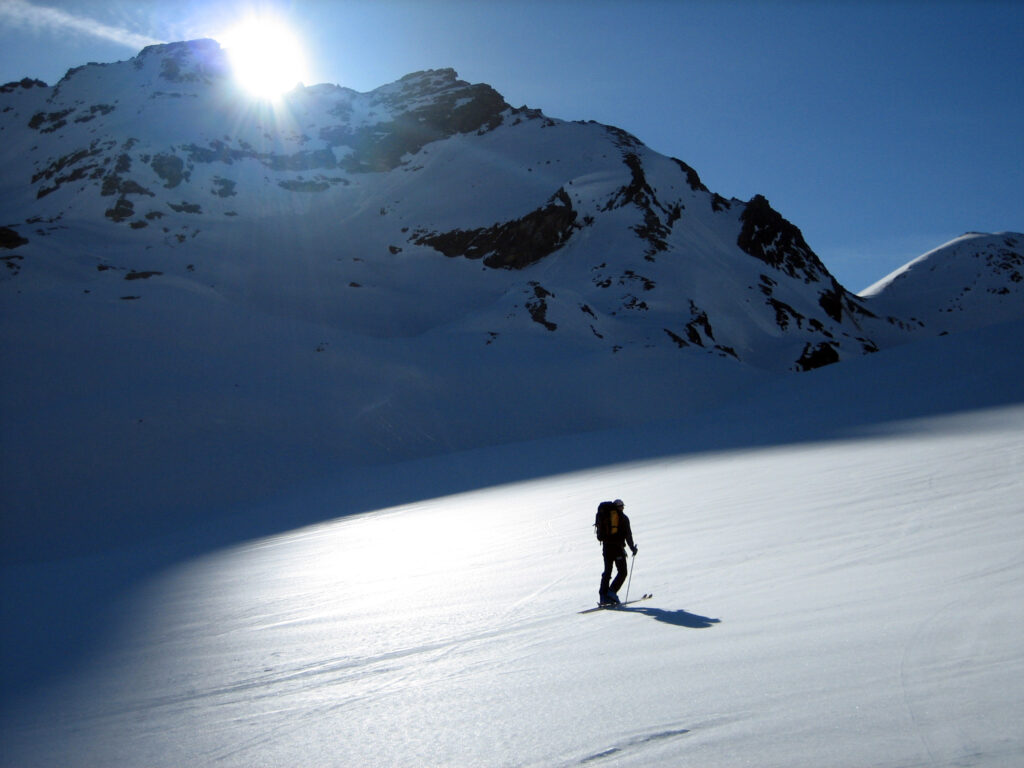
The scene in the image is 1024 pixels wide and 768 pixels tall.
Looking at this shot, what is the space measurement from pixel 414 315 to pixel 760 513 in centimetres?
3881

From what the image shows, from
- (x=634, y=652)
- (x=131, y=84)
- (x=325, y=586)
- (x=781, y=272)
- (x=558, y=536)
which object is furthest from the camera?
(x=131, y=84)

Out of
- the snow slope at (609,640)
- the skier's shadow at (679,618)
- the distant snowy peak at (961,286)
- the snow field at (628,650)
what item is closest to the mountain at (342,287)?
the distant snowy peak at (961,286)

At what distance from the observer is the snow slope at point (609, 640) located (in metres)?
4.09

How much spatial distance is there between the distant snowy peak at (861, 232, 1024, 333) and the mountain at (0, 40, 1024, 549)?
40.2 inches

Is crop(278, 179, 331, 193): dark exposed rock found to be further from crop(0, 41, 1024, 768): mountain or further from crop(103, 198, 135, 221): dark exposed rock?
crop(103, 198, 135, 221): dark exposed rock

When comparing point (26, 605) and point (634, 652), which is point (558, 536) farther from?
point (26, 605)

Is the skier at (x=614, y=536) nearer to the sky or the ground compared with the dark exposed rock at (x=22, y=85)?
nearer to the ground

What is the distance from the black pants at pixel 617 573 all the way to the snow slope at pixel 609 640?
383 millimetres

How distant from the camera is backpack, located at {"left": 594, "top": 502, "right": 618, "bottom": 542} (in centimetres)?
731

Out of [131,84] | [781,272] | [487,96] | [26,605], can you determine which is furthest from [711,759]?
[131,84]

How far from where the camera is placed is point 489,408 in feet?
105

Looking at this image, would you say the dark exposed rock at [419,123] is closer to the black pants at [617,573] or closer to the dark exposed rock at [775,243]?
the dark exposed rock at [775,243]

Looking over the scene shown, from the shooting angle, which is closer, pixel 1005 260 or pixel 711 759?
pixel 711 759

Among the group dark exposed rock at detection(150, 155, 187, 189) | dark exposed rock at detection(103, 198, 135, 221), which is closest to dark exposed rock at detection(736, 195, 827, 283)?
dark exposed rock at detection(150, 155, 187, 189)
